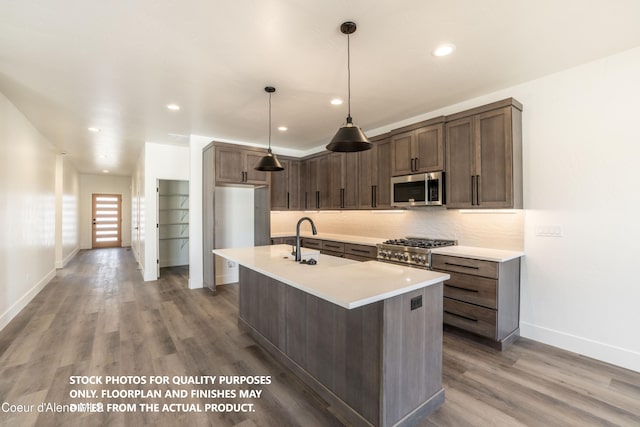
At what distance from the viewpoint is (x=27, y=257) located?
4344 mm

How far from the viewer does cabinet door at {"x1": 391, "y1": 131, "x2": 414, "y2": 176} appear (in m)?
3.90

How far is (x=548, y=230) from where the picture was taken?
9.81ft

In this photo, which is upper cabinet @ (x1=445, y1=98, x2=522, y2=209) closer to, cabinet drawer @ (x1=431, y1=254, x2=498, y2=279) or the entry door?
cabinet drawer @ (x1=431, y1=254, x2=498, y2=279)

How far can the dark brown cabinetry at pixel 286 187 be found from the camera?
222 inches

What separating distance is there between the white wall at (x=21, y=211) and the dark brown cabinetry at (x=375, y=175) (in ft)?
15.1

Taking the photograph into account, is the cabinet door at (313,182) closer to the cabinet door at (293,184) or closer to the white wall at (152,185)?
the cabinet door at (293,184)

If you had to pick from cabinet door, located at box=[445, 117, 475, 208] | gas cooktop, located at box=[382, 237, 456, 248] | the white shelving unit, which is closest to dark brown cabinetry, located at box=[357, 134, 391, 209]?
gas cooktop, located at box=[382, 237, 456, 248]

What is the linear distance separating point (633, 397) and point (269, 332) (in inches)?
114

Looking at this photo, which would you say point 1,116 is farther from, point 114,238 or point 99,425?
point 114,238

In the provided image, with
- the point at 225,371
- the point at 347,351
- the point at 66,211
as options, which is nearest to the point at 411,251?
A: the point at 347,351

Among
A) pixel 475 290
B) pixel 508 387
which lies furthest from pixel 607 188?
pixel 508 387

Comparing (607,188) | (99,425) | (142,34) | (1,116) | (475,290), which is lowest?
(99,425)

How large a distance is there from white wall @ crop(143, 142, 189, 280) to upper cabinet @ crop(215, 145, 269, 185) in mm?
1821

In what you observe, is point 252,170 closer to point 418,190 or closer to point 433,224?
point 418,190
